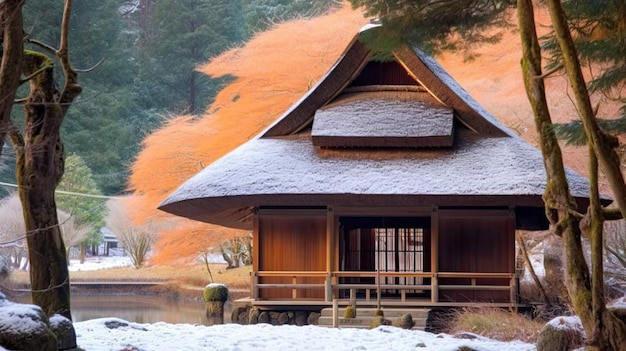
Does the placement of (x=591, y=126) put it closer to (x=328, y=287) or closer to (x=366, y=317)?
(x=366, y=317)

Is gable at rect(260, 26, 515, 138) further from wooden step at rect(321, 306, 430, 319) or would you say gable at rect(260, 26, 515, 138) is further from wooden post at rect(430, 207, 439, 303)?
wooden step at rect(321, 306, 430, 319)

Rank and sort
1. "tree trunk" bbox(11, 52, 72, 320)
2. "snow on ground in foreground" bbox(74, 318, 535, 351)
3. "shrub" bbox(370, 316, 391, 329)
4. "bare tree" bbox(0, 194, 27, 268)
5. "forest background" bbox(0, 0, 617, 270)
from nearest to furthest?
"tree trunk" bbox(11, 52, 72, 320), "snow on ground in foreground" bbox(74, 318, 535, 351), "shrub" bbox(370, 316, 391, 329), "forest background" bbox(0, 0, 617, 270), "bare tree" bbox(0, 194, 27, 268)

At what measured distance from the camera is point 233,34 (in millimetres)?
48938

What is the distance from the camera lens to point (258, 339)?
11930 mm

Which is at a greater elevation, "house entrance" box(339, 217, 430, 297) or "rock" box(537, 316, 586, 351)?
"house entrance" box(339, 217, 430, 297)

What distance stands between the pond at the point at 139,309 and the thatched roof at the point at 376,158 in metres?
4.13

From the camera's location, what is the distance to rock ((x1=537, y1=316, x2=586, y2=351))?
429 inches

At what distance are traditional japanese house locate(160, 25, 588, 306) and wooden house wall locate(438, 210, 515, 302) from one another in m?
0.02

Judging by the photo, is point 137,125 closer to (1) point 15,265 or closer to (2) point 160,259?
(1) point 15,265

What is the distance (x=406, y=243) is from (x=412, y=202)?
2578 millimetres

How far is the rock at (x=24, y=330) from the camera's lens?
8.88 meters

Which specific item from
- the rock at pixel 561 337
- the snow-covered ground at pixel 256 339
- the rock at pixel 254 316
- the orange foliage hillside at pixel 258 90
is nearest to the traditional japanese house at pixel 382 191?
the rock at pixel 254 316

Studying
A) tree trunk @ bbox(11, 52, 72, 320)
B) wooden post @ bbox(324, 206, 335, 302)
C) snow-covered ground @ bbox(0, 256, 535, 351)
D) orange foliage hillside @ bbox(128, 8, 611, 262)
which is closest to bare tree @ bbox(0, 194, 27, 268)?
orange foliage hillside @ bbox(128, 8, 611, 262)

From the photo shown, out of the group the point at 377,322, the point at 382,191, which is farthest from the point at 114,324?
the point at 382,191
